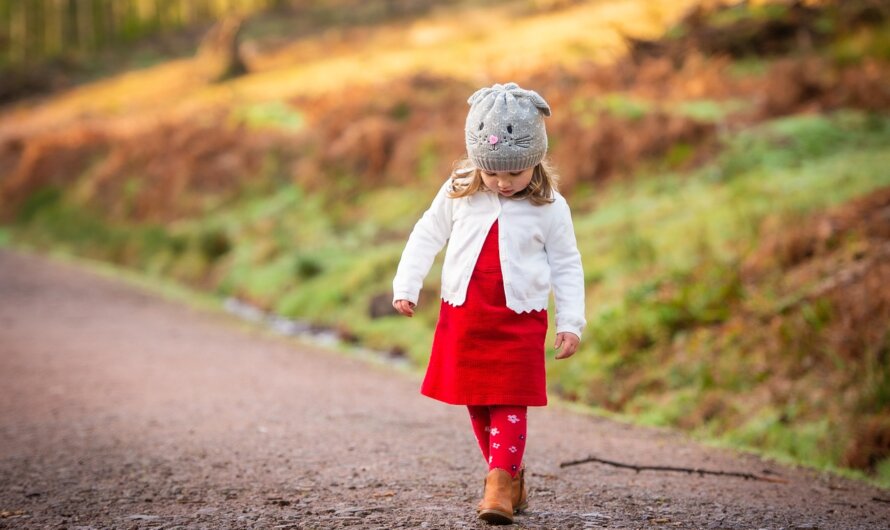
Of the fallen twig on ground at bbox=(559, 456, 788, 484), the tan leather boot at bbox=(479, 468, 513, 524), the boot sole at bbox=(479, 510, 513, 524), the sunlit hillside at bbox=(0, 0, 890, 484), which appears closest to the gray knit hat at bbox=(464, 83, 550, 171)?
the tan leather boot at bbox=(479, 468, 513, 524)

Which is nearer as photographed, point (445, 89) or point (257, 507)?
point (257, 507)

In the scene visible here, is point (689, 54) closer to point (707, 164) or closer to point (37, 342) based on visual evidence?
point (707, 164)

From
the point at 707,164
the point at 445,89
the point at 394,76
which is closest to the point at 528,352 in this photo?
the point at 707,164

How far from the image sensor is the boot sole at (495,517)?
13.4 feet

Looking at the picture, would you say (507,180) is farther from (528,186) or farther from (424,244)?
(424,244)

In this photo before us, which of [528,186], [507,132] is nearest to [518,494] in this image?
[528,186]

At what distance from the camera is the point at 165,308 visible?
1424 cm

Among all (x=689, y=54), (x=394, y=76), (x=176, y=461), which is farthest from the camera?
(x=394, y=76)

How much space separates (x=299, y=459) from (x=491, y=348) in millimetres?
1784

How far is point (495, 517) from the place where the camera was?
411 cm

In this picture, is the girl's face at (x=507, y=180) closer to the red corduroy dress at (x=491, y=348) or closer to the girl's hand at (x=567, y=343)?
the red corduroy dress at (x=491, y=348)

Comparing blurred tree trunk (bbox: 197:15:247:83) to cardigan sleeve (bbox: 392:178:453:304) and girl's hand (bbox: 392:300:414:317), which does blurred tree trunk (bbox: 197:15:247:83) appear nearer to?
cardigan sleeve (bbox: 392:178:453:304)

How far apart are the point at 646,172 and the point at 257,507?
37.5 ft

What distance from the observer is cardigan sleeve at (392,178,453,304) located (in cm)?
449
